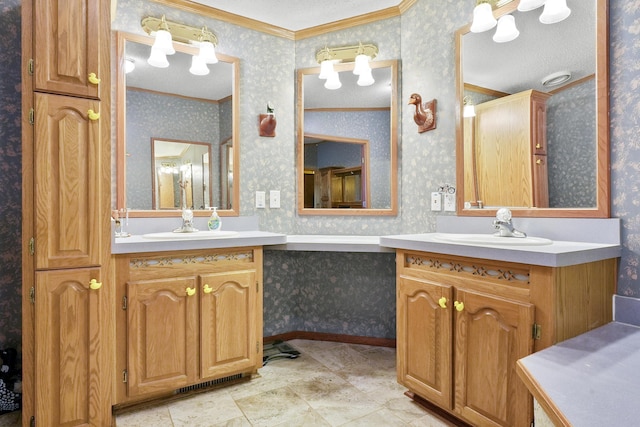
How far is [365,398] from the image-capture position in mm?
1962

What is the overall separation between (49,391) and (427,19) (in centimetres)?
276

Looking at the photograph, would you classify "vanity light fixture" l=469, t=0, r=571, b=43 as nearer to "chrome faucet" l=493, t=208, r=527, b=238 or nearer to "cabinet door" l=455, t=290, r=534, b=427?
"chrome faucet" l=493, t=208, r=527, b=238

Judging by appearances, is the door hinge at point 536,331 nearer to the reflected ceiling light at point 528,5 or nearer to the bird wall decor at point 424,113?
the bird wall decor at point 424,113

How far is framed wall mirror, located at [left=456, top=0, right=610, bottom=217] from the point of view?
1.56 m

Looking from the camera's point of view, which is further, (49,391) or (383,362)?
(383,362)

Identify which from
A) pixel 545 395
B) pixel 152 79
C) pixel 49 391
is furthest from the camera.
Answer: pixel 152 79

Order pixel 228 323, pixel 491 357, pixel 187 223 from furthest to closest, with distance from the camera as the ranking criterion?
pixel 187 223 < pixel 228 323 < pixel 491 357

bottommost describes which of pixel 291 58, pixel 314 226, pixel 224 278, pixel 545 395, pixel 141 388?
pixel 141 388

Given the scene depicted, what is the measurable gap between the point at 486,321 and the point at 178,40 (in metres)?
2.38

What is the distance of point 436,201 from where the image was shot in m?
2.26

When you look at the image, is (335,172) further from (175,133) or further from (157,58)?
(157,58)

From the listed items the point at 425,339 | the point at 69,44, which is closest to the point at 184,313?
the point at 425,339

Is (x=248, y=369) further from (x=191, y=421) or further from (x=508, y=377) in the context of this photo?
(x=508, y=377)

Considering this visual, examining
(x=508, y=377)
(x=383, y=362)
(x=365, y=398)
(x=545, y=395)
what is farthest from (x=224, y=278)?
(x=545, y=395)
